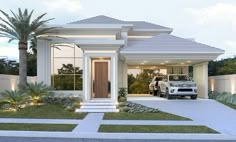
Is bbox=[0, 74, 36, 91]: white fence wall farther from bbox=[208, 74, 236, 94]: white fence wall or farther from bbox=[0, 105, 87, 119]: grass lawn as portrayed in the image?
bbox=[208, 74, 236, 94]: white fence wall

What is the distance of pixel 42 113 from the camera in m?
17.1

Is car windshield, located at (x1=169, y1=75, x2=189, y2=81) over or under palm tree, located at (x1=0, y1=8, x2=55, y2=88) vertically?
under

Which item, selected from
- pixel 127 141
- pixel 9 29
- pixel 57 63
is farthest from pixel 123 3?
pixel 127 141

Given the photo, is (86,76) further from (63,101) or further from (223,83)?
(223,83)

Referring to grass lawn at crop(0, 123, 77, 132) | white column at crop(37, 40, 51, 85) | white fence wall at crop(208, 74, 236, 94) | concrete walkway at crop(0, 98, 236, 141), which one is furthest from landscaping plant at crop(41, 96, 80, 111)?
white fence wall at crop(208, 74, 236, 94)

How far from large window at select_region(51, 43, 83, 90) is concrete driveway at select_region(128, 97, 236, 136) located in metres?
5.91

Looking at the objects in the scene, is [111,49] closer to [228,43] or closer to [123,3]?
[123,3]

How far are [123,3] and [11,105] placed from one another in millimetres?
15039

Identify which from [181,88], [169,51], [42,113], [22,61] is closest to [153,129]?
[42,113]

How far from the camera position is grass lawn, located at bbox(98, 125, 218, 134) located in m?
12.1

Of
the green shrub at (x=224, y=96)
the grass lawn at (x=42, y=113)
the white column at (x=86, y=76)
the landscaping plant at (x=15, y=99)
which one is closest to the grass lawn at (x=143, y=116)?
the grass lawn at (x=42, y=113)

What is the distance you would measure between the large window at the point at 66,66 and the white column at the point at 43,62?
293 mm

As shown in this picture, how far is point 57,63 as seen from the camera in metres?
24.0

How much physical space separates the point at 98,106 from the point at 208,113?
575 cm
